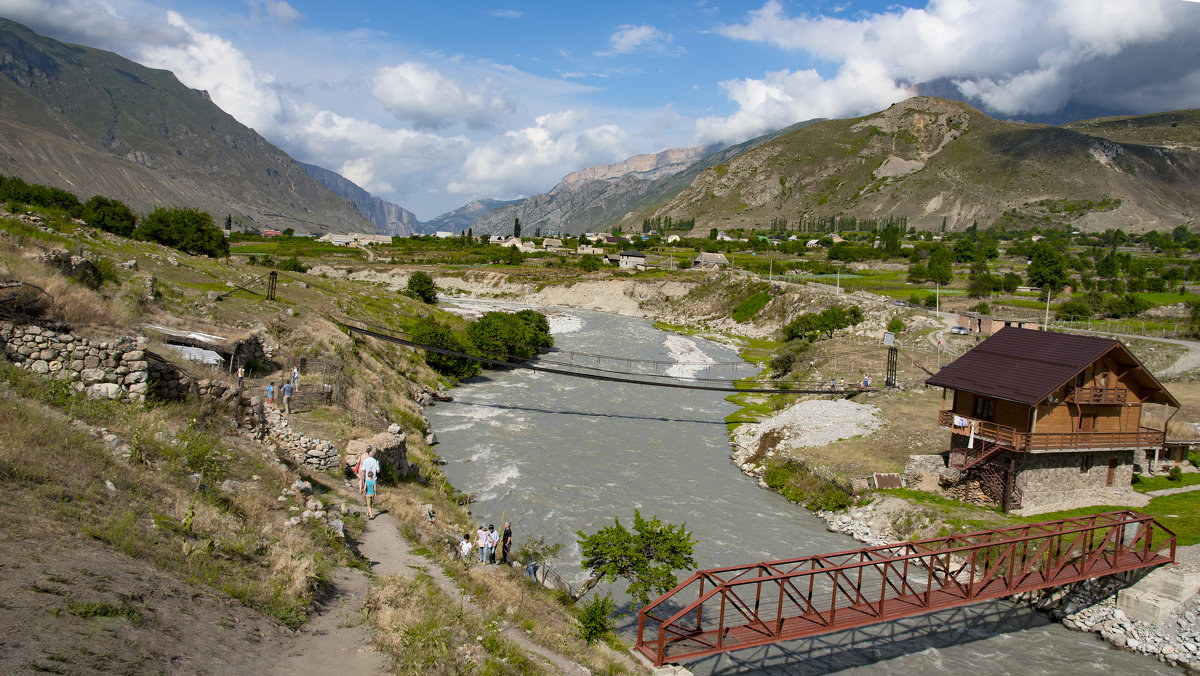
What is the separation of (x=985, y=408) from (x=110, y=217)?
76.2 m

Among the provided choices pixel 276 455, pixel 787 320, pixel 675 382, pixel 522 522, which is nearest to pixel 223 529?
pixel 276 455

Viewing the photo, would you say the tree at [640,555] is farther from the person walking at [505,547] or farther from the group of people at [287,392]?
the group of people at [287,392]

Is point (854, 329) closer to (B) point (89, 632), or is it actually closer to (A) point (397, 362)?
(A) point (397, 362)

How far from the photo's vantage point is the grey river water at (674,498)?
15.7 meters

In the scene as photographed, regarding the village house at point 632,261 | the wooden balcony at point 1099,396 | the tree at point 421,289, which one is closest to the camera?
the wooden balcony at point 1099,396

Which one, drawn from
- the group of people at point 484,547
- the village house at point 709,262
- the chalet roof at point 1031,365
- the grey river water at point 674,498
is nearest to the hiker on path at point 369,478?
the group of people at point 484,547

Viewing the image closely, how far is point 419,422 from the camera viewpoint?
97.2 ft

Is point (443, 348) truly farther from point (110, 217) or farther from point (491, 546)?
point (110, 217)

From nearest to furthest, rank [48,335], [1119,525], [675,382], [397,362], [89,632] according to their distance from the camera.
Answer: [89,632] < [48,335] < [1119,525] < [397,362] < [675,382]

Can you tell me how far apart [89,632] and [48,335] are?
8388 mm

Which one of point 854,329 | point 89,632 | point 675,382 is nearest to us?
point 89,632

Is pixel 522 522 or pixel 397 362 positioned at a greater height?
pixel 397 362

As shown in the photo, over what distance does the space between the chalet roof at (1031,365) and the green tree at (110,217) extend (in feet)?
240

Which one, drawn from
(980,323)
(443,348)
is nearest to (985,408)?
(443,348)
